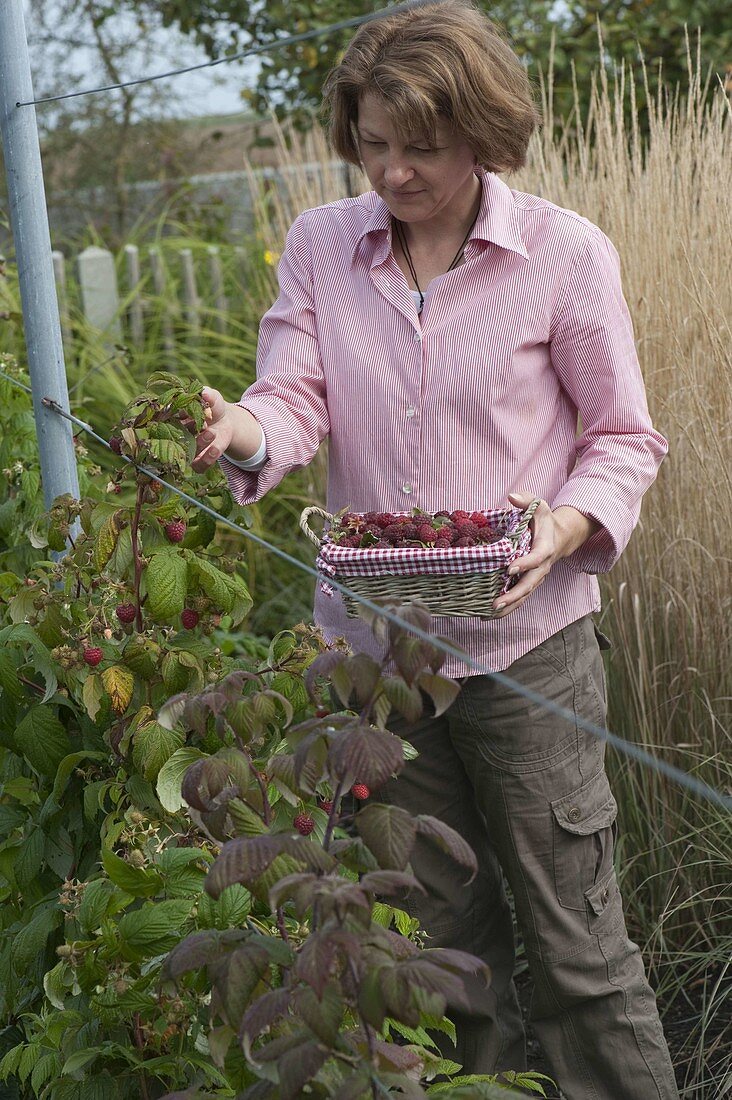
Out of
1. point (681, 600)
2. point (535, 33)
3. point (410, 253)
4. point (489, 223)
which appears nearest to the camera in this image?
point (489, 223)

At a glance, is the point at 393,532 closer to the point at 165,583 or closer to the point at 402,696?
the point at 165,583

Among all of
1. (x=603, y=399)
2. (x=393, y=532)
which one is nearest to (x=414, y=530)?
(x=393, y=532)

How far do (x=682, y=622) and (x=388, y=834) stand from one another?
1.66m

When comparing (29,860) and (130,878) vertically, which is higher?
(130,878)

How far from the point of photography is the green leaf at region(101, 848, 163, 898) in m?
1.31

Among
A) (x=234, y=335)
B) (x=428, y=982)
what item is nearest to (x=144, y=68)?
(x=234, y=335)

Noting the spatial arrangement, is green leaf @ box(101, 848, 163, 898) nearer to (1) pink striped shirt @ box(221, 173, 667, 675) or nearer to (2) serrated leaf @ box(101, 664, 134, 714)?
(2) serrated leaf @ box(101, 664, 134, 714)

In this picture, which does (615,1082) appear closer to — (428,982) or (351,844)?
(351,844)

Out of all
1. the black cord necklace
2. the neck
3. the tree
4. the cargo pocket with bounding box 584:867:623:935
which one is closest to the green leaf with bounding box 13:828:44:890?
the cargo pocket with bounding box 584:867:623:935

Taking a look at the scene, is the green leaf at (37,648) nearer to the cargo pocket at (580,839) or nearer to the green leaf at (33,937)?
the green leaf at (33,937)

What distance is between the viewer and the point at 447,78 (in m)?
1.67

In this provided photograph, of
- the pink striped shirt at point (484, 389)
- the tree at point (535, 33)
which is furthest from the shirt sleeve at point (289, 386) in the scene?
the tree at point (535, 33)

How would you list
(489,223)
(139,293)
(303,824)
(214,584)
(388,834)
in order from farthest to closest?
(139,293)
(489,223)
(214,584)
(303,824)
(388,834)

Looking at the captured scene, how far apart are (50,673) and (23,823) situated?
0.27 meters
